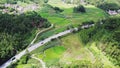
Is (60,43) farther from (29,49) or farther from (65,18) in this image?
(65,18)

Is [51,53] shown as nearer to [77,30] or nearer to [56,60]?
[56,60]

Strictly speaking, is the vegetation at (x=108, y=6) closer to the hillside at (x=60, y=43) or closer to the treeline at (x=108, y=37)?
the hillside at (x=60, y=43)

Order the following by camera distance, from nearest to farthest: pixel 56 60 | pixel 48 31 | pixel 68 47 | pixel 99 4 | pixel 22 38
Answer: pixel 56 60 → pixel 68 47 → pixel 22 38 → pixel 48 31 → pixel 99 4

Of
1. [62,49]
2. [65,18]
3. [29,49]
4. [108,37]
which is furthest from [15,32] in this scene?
[65,18]

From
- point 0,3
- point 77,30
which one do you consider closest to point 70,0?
point 0,3

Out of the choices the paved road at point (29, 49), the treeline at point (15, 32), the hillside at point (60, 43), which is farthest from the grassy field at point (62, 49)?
the treeline at point (15, 32)

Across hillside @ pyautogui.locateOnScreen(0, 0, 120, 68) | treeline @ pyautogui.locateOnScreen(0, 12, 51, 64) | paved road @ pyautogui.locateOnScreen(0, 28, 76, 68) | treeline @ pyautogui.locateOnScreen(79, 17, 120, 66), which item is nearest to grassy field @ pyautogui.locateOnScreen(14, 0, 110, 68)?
hillside @ pyautogui.locateOnScreen(0, 0, 120, 68)
